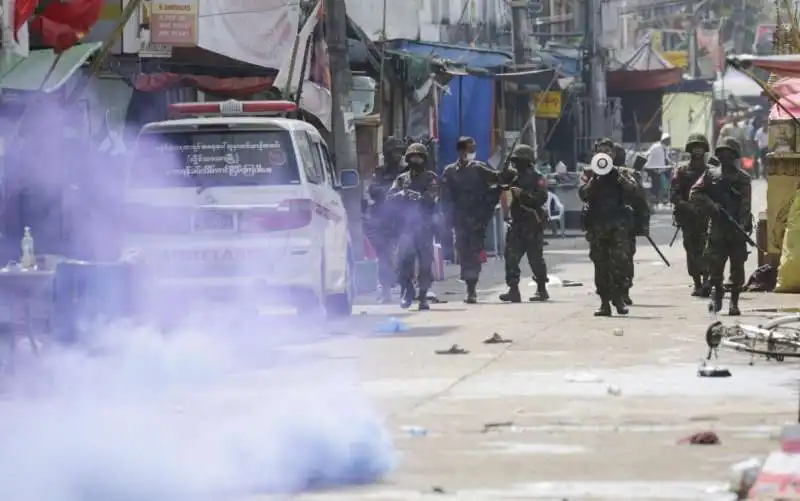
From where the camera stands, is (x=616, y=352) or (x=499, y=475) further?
(x=616, y=352)

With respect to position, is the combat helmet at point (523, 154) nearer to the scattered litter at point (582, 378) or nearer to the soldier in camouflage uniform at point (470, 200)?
the soldier in camouflage uniform at point (470, 200)

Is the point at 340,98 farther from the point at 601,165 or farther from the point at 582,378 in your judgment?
the point at 582,378

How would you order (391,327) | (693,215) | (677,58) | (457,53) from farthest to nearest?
(677,58) < (457,53) < (693,215) < (391,327)

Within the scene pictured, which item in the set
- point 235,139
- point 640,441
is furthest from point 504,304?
point 640,441

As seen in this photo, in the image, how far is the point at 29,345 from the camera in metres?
13.6

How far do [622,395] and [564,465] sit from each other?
292 centimetres

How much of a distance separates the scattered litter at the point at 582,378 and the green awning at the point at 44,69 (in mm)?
8074

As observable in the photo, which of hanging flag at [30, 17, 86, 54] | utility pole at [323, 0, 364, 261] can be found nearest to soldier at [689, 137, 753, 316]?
utility pole at [323, 0, 364, 261]

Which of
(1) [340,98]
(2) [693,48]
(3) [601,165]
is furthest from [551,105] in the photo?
(2) [693,48]

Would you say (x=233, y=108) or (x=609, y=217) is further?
(x=609, y=217)

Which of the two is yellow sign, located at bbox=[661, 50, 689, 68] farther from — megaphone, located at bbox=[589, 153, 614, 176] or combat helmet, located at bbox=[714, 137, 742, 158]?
megaphone, located at bbox=[589, 153, 614, 176]

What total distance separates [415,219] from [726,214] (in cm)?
347

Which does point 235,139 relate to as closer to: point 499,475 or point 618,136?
point 499,475

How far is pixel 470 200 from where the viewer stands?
2164cm
